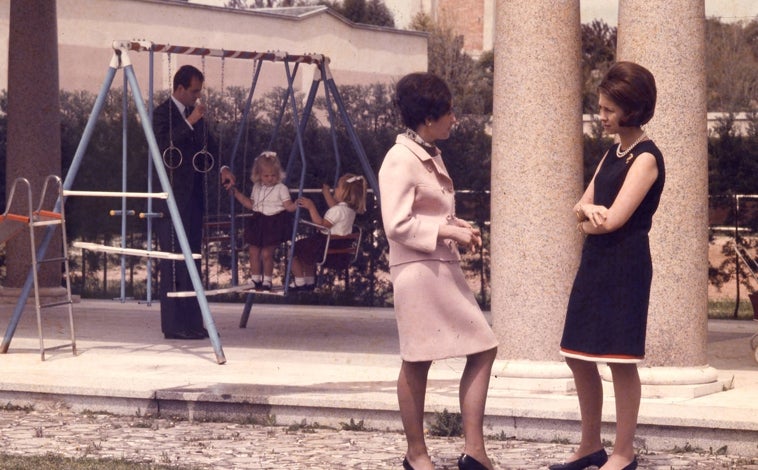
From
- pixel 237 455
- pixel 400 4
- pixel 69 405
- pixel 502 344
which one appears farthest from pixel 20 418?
pixel 400 4

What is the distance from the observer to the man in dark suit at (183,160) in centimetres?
1177

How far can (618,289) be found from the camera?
6.63 m

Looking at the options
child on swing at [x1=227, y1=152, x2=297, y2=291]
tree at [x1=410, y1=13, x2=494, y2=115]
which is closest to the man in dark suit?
child on swing at [x1=227, y1=152, x2=297, y2=291]

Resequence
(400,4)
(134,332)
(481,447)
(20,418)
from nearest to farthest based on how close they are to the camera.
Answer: (481,447) → (20,418) → (134,332) → (400,4)

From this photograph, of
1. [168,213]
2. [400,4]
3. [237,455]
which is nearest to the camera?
[237,455]

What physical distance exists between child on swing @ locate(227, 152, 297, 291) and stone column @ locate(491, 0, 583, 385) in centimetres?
356

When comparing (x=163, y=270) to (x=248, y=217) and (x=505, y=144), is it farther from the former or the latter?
(x=505, y=144)

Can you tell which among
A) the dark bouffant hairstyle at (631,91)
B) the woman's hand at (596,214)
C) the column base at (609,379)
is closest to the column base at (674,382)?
the column base at (609,379)

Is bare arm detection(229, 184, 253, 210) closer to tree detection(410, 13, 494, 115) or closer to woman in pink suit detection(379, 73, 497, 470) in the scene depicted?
woman in pink suit detection(379, 73, 497, 470)

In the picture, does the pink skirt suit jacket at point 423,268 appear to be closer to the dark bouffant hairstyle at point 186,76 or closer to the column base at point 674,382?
the column base at point 674,382

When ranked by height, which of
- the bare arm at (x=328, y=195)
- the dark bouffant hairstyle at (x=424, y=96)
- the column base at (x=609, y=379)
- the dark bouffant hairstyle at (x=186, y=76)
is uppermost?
the dark bouffant hairstyle at (x=186, y=76)

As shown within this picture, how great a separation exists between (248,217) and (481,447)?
21.1 feet

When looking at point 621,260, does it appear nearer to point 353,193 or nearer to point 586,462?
point 586,462

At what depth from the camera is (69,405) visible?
920 centimetres
